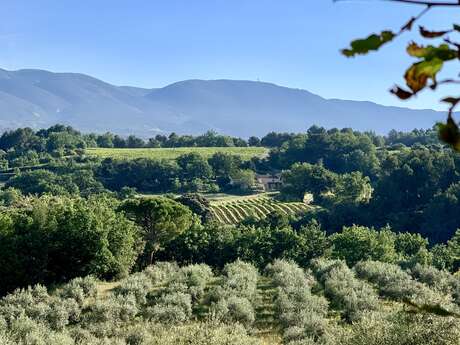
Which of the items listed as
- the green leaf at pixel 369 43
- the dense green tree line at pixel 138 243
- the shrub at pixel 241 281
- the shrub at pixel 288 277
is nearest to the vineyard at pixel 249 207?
the dense green tree line at pixel 138 243

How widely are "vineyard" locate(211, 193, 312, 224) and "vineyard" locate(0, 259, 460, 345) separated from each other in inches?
1847

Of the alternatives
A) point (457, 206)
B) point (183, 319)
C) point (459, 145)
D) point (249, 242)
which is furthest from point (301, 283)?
point (457, 206)

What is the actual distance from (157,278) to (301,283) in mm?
7997

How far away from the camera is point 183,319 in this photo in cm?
2056

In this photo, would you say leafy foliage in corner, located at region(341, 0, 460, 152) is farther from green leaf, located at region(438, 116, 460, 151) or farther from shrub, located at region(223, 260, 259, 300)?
shrub, located at region(223, 260, 259, 300)

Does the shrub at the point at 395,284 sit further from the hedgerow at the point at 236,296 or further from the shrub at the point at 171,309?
the shrub at the point at 171,309

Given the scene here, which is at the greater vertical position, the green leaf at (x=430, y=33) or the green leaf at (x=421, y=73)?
the green leaf at (x=430, y=33)

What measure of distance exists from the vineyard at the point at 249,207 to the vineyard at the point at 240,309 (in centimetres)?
4692

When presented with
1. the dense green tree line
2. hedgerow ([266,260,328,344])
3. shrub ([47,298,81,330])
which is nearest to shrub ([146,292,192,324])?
shrub ([47,298,81,330])

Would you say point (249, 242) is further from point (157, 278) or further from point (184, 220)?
point (157, 278)

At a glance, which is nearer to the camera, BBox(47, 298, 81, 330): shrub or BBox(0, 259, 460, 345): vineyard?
BBox(0, 259, 460, 345): vineyard

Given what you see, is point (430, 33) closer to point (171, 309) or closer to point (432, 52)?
point (432, 52)

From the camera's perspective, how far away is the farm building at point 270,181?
357 ft

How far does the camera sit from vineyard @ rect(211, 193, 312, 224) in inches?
3012
